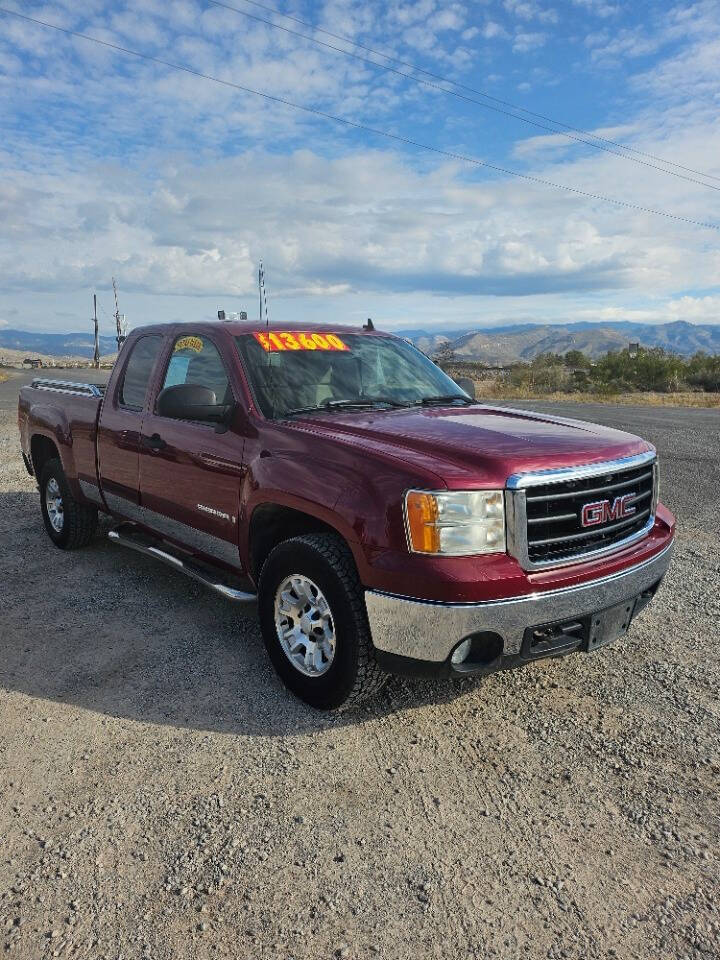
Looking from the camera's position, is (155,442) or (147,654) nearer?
(147,654)

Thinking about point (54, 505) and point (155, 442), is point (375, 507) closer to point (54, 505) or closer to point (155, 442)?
point (155, 442)

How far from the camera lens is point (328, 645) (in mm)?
3135

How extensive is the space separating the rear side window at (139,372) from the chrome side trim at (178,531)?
70 cm

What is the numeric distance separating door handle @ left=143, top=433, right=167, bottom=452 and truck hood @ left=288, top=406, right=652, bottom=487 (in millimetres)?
1201

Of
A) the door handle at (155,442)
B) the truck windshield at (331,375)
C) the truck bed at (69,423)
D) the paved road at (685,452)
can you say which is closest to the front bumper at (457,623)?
the truck windshield at (331,375)

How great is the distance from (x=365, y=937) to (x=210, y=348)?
3123mm

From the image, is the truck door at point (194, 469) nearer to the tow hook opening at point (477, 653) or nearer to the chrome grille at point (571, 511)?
the tow hook opening at point (477, 653)

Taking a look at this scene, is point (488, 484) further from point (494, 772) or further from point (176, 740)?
point (176, 740)

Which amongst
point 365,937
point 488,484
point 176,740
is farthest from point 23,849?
point 488,484

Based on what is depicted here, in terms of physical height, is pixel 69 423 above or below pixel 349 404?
below

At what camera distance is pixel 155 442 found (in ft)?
14.2

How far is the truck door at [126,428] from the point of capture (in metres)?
4.62

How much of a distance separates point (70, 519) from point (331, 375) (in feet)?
9.51

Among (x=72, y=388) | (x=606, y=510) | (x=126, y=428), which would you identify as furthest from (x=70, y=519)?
(x=606, y=510)
